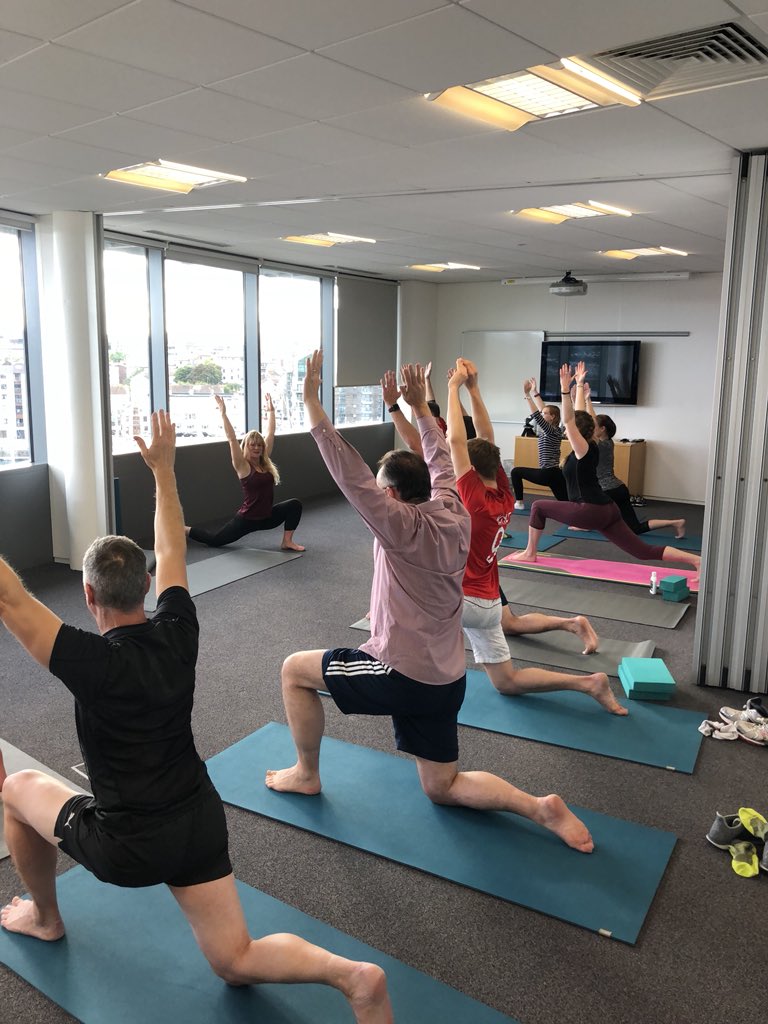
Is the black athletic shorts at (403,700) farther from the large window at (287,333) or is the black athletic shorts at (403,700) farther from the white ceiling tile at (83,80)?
the large window at (287,333)

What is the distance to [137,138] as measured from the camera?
3748mm

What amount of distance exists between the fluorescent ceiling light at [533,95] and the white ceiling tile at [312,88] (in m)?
0.33

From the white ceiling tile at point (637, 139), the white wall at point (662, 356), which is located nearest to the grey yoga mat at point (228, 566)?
the white ceiling tile at point (637, 139)

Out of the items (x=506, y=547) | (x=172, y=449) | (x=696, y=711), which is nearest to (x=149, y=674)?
(x=172, y=449)

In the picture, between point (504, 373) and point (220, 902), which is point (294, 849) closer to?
point (220, 902)

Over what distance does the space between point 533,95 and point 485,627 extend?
2155 mm

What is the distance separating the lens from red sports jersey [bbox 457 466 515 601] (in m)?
3.48

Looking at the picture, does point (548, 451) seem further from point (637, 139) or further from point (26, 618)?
point (26, 618)

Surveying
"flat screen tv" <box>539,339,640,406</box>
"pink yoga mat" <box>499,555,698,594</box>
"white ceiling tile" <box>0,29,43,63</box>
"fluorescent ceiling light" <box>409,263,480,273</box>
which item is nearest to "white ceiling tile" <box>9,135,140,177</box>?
"white ceiling tile" <box>0,29,43,63</box>

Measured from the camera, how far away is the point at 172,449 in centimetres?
212

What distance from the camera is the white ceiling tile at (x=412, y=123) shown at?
3213 millimetres

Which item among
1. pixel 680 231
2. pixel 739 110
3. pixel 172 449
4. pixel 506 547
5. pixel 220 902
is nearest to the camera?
pixel 220 902

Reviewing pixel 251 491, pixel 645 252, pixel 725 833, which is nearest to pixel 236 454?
pixel 251 491

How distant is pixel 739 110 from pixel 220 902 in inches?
129
